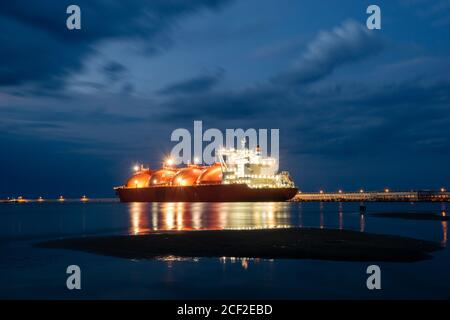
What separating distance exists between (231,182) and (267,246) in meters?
89.6

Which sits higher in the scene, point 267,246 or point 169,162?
point 169,162

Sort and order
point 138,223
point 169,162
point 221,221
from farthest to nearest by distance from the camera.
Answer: point 169,162 → point 138,223 → point 221,221

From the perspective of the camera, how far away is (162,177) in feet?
458

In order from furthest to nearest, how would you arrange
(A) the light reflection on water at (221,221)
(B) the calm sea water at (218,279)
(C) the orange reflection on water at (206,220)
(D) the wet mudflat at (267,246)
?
(C) the orange reflection on water at (206,220) < (A) the light reflection on water at (221,221) < (D) the wet mudflat at (267,246) < (B) the calm sea water at (218,279)

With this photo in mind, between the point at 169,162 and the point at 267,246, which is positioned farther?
the point at 169,162

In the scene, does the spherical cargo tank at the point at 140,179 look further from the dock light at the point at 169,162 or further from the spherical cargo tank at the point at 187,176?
the spherical cargo tank at the point at 187,176

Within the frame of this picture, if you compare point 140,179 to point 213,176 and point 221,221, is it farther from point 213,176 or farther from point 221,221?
point 221,221

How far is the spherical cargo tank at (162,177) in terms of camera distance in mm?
137625

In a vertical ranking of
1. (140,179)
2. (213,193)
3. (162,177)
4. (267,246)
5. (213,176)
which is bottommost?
(213,193)

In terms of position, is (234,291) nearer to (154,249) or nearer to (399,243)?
(154,249)

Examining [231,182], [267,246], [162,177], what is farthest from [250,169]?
[267,246]

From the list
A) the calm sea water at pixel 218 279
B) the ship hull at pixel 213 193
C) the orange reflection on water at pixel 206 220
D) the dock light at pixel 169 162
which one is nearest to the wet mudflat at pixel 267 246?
the calm sea water at pixel 218 279

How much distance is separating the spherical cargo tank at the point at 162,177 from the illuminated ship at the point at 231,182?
3.42 feet
